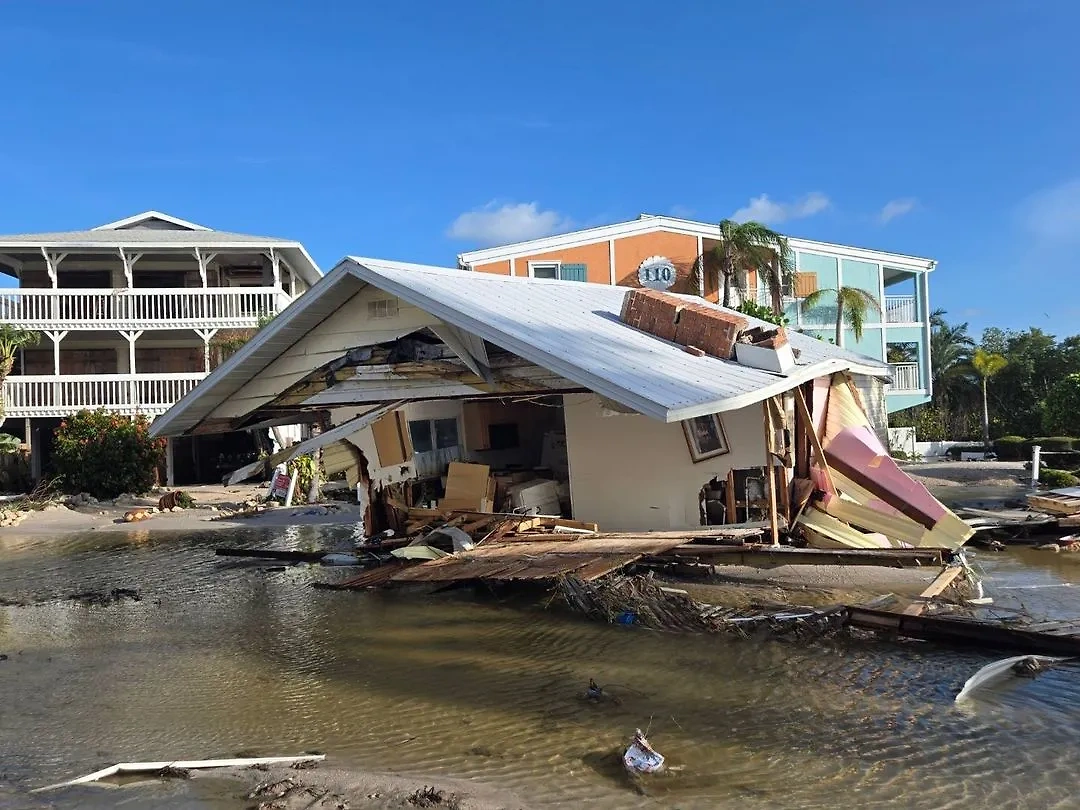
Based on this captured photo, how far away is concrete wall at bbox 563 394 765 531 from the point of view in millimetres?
10695

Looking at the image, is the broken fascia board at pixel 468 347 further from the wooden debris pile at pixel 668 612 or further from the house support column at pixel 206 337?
the house support column at pixel 206 337

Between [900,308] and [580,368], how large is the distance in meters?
28.5

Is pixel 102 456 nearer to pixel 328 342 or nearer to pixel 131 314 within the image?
pixel 131 314

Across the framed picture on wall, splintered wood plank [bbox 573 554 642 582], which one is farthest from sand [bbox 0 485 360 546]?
splintered wood plank [bbox 573 554 642 582]

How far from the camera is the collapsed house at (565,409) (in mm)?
10023

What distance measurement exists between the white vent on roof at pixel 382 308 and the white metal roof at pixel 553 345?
33cm

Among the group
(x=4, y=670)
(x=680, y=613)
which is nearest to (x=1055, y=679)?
(x=680, y=613)

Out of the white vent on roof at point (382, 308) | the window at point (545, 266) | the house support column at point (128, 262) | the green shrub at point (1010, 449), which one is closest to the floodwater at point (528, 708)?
the white vent on roof at point (382, 308)

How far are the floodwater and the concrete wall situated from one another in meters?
2.42

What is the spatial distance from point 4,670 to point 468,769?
521 cm

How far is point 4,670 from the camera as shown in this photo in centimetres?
779

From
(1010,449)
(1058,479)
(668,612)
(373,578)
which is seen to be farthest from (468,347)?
(1010,449)

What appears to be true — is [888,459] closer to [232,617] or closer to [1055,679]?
[1055,679]

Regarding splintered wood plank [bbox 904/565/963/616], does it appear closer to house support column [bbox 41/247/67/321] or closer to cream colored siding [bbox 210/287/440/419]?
cream colored siding [bbox 210/287/440/419]
